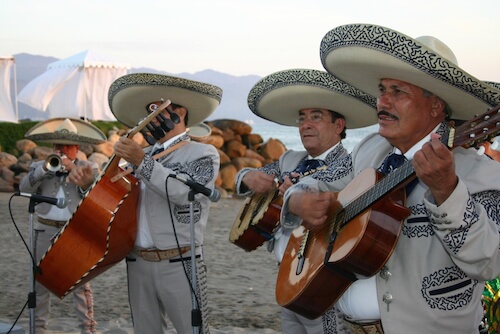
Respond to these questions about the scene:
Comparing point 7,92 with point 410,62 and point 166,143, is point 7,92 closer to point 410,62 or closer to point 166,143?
point 166,143

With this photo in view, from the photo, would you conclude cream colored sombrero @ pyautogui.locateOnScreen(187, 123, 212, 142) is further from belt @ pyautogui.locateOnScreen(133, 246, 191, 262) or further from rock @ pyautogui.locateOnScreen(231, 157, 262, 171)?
rock @ pyautogui.locateOnScreen(231, 157, 262, 171)

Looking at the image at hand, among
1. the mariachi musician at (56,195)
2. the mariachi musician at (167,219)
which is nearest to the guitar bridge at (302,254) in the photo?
the mariachi musician at (167,219)

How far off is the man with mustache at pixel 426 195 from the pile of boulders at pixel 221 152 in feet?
47.5

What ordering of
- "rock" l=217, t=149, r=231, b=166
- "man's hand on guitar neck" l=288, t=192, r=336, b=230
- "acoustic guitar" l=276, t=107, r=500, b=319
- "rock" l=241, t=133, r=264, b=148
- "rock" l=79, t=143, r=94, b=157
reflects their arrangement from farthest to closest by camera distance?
1. "rock" l=241, t=133, r=264, b=148
2. "rock" l=217, t=149, r=231, b=166
3. "rock" l=79, t=143, r=94, b=157
4. "man's hand on guitar neck" l=288, t=192, r=336, b=230
5. "acoustic guitar" l=276, t=107, r=500, b=319

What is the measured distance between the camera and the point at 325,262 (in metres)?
3.02

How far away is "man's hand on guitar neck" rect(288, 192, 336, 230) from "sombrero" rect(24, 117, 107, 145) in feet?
12.6

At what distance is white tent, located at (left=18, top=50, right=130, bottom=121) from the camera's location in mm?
26078

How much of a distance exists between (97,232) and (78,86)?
22567 mm

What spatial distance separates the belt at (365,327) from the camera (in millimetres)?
2936

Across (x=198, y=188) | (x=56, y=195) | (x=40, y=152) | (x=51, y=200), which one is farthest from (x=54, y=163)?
(x=40, y=152)

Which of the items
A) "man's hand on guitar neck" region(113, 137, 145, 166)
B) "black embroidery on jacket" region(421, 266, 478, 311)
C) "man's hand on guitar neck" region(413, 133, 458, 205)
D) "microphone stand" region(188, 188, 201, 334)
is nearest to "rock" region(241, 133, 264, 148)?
"man's hand on guitar neck" region(113, 137, 145, 166)

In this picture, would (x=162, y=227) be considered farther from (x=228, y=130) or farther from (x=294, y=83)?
(x=228, y=130)

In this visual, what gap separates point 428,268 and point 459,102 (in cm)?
70

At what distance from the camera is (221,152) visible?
22.0m
